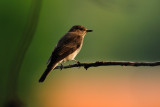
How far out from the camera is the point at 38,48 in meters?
8.37

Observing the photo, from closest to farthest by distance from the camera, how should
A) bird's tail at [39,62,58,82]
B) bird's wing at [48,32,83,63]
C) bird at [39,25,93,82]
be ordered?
bird's tail at [39,62,58,82] < bird at [39,25,93,82] < bird's wing at [48,32,83,63]

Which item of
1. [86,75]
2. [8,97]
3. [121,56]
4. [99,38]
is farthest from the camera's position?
[99,38]

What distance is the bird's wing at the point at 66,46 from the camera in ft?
10.7

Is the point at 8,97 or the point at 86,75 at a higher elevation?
the point at 8,97

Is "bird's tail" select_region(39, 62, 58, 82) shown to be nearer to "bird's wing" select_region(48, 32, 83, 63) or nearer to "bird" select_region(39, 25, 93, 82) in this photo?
A: "bird" select_region(39, 25, 93, 82)

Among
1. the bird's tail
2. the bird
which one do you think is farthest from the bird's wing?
the bird's tail

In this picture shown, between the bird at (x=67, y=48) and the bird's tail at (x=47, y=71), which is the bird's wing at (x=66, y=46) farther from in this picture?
the bird's tail at (x=47, y=71)

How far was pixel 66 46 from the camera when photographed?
375cm

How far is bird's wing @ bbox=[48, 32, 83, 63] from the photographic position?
3.26m

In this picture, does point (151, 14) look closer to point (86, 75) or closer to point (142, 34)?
point (142, 34)

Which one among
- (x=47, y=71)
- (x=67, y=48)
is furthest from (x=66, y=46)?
(x=47, y=71)

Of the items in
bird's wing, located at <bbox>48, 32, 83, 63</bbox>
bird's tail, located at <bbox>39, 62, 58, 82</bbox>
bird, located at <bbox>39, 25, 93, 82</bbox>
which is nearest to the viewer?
bird's tail, located at <bbox>39, 62, 58, 82</bbox>

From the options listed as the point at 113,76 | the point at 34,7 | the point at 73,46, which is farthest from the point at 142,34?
the point at 34,7

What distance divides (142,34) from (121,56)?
264 centimetres
